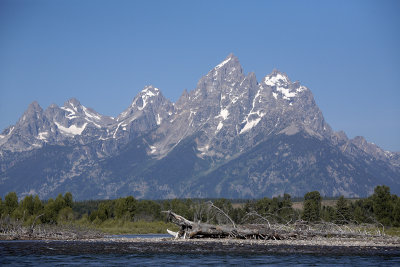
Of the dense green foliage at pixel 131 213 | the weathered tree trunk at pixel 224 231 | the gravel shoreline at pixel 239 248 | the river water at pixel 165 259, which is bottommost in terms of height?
the river water at pixel 165 259

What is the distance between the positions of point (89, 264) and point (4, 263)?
8648mm

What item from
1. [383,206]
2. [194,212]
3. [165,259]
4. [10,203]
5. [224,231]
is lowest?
[165,259]

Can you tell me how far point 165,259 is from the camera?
61.8 meters

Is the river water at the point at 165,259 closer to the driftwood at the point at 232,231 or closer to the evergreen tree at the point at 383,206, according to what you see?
the driftwood at the point at 232,231

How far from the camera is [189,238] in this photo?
8562 centimetres

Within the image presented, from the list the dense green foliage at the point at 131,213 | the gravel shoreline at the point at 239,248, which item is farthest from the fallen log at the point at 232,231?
the dense green foliage at the point at 131,213

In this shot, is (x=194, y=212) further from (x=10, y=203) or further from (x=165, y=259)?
(x=165, y=259)

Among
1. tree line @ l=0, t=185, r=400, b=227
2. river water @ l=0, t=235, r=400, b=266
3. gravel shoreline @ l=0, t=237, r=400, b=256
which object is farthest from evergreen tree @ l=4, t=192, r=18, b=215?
river water @ l=0, t=235, r=400, b=266

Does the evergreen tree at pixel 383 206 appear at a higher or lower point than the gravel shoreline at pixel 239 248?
higher

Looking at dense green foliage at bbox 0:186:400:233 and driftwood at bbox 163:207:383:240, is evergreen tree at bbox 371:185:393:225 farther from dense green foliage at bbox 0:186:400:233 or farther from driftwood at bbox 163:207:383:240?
driftwood at bbox 163:207:383:240

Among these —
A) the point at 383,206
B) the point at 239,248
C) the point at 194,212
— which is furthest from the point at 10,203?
the point at 383,206

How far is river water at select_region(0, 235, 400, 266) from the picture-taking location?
5766cm

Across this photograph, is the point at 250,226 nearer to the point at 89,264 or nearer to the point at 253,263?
the point at 253,263

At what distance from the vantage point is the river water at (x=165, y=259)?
5766 cm
